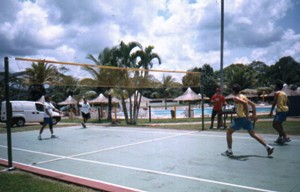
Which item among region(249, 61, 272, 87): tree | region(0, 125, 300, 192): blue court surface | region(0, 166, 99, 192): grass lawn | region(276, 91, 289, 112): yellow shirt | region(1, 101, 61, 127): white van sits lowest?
region(0, 166, 99, 192): grass lawn

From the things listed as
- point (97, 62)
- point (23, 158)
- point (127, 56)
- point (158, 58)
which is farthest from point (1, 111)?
point (23, 158)

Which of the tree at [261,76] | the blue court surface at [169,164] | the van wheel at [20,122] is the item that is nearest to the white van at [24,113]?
the van wheel at [20,122]

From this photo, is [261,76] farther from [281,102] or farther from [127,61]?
[281,102]

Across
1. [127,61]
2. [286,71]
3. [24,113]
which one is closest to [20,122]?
[24,113]

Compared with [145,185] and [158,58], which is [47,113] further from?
[158,58]

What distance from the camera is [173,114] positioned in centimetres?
2689

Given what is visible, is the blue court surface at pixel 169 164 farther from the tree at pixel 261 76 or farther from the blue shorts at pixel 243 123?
the tree at pixel 261 76

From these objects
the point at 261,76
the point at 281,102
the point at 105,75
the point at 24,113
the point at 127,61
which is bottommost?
the point at 24,113

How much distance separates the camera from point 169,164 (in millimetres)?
7016

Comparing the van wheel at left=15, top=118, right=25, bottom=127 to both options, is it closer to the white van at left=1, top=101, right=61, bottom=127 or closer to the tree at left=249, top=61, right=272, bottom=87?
the white van at left=1, top=101, right=61, bottom=127

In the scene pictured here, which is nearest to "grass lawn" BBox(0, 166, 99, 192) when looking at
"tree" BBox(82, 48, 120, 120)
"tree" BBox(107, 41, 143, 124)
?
"tree" BBox(82, 48, 120, 120)

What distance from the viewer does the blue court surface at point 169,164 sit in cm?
542

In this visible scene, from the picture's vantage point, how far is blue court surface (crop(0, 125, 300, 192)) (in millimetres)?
5418

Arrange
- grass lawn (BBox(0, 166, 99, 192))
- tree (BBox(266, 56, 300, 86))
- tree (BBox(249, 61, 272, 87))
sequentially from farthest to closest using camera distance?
1. tree (BBox(266, 56, 300, 86))
2. tree (BBox(249, 61, 272, 87))
3. grass lawn (BBox(0, 166, 99, 192))
